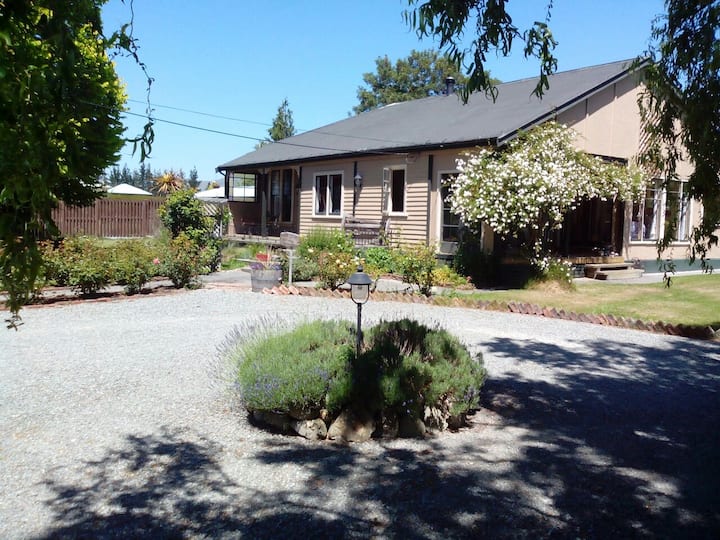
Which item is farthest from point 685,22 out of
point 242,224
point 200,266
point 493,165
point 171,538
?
point 242,224

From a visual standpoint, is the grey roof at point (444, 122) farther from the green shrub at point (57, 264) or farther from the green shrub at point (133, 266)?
the green shrub at point (57, 264)

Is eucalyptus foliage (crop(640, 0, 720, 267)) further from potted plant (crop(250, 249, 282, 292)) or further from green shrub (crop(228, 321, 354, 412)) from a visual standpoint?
potted plant (crop(250, 249, 282, 292))

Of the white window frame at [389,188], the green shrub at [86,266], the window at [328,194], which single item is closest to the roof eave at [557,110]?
the white window frame at [389,188]

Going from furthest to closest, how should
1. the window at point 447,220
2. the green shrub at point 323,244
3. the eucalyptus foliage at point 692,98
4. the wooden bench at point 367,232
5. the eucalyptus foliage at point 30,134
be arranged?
the wooden bench at point 367,232, the window at point 447,220, the green shrub at point 323,244, the eucalyptus foliage at point 692,98, the eucalyptus foliage at point 30,134

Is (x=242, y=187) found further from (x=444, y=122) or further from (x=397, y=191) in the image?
(x=444, y=122)

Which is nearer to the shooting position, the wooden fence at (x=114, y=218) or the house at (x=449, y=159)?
the house at (x=449, y=159)

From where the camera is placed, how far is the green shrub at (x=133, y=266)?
11492 millimetres

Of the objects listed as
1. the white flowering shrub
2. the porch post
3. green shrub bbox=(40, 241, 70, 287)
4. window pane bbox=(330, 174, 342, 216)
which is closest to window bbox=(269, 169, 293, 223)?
the porch post

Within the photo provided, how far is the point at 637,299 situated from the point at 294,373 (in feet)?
33.4

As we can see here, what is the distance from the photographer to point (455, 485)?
412 centimetres

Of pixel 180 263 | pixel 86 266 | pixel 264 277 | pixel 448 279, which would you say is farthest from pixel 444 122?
pixel 86 266

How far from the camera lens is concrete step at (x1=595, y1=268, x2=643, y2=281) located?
16656 millimetres

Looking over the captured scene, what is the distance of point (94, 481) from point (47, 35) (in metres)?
3.03

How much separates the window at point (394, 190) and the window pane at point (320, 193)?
3613 millimetres
